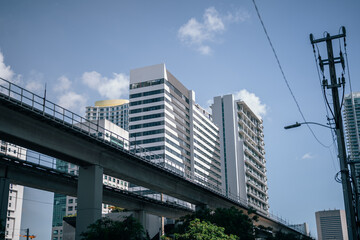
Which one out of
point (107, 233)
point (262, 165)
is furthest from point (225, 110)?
point (107, 233)

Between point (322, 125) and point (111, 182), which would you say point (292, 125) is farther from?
point (111, 182)

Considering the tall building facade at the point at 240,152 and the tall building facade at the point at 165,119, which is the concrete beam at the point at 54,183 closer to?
the tall building facade at the point at 165,119

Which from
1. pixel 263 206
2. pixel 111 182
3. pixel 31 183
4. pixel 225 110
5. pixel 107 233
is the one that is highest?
pixel 225 110

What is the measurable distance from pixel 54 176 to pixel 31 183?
9.59ft

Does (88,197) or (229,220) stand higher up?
(88,197)

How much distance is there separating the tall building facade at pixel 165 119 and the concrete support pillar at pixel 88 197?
3793 inches

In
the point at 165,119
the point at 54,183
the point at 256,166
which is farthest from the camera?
the point at 256,166

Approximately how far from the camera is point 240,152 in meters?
154

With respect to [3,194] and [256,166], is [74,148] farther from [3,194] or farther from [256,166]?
[256,166]

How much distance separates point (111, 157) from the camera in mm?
41250

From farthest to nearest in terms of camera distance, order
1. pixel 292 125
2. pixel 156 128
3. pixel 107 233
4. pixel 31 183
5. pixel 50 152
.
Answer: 1. pixel 156 128
2. pixel 31 183
3. pixel 50 152
4. pixel 107 233
5. pixel 292 125

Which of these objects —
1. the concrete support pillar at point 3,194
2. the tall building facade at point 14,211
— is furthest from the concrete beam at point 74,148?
the tall building facade at point 14,211

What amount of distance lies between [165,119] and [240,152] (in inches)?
1201

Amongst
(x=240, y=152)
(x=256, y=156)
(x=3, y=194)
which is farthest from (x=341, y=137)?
(x=256, y=156)
